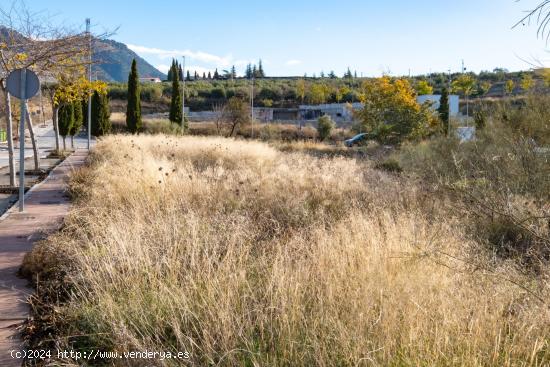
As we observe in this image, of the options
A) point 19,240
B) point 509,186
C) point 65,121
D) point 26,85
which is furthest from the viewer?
point 65,121

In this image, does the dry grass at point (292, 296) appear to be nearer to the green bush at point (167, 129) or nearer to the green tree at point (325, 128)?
the green bush at point (167, 129)

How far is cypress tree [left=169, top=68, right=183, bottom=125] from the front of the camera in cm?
3725

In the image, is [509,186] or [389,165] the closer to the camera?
[509,186]

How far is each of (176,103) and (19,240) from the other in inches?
1242

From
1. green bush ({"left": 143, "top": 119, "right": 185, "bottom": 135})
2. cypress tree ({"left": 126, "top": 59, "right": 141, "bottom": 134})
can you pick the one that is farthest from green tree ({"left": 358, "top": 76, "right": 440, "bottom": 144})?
cypress tree ({"left": 126, "top": 59, "right": 141, "bottom": 134})

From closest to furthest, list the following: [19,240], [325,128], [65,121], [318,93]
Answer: [19,240] → [65,121] → [325,128] → [318,93]

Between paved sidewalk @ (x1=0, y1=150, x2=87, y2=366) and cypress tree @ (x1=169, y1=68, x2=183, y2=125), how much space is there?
2478cm

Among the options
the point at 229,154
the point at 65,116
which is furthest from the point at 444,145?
the point at 65,116

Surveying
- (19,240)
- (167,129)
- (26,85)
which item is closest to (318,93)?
(167,129)

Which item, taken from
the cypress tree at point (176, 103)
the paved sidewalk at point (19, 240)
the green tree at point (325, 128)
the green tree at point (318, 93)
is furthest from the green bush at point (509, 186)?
the green tree at point (318, 93)

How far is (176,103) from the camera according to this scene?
3766 centimetres

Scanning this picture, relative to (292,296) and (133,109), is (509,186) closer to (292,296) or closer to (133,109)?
(292,296)

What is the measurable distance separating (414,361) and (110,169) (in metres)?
9.70

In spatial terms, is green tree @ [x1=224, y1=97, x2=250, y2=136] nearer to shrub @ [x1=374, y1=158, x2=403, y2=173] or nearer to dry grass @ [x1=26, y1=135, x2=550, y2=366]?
shrub @ [x1=374, y1=158, x2=403, y2=173]
